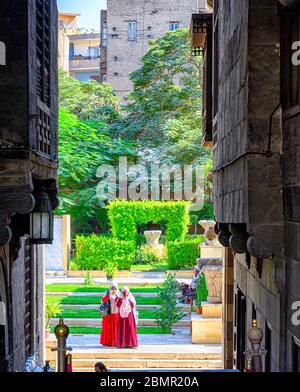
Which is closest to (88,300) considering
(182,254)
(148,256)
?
(182,254)

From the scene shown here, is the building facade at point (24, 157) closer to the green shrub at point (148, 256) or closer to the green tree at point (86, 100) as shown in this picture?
the green shrub at point (148, 256)

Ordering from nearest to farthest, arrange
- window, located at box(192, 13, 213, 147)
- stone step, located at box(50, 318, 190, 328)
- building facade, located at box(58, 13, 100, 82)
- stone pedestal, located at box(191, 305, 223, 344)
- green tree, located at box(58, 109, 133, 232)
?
window, located at box(192, 13, 213, 147) < stone pedestal, located at box(191, 305, 223, 344) < stone step, located at box(50, 318, 190, 328) < green tree, located at box(58, 109, 133, 232) < building facade, located at box(58, 13, 100, 82)

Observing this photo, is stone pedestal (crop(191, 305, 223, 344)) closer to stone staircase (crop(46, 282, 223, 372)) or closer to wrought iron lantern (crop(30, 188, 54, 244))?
stone staircase (crop(46, 282, 223, 372))

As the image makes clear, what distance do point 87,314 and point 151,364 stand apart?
5.41 metres

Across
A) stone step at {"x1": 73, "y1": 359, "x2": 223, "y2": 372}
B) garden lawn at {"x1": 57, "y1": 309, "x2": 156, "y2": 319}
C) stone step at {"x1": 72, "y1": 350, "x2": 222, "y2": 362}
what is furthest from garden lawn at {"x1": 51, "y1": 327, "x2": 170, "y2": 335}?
stone step at {"x1": 73, "y1": 359, "x2": 223, "y2": 372}

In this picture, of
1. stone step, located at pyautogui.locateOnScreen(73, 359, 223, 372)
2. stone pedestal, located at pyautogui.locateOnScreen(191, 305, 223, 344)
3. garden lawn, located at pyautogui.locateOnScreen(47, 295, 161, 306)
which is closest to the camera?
stone step, located at pyautogui.locateOnScreen(73, 359, 223, 372)

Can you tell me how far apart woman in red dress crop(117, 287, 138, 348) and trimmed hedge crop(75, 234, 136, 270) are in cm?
1219

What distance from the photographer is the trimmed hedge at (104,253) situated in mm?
30172

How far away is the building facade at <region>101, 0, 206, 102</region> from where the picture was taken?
46.6m

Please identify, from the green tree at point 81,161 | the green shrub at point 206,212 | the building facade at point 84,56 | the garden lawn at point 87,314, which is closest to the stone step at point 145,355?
the garden lawn at point 87,314

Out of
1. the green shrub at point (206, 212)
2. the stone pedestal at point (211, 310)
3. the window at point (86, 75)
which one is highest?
the window at point (86, 75)
